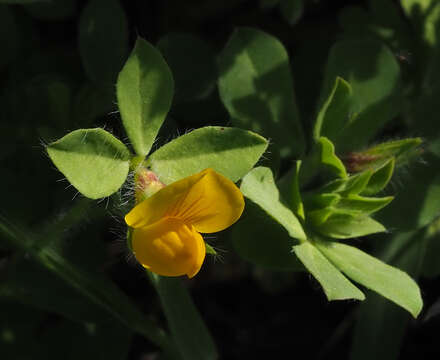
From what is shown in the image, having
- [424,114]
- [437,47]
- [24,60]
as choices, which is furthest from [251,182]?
[24,60]

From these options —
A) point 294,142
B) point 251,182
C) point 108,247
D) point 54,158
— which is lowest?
point 108,247

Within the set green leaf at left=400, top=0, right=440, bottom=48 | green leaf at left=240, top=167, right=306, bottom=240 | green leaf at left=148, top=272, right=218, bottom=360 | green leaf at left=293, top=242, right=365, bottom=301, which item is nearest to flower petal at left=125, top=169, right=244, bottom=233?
green leaf at left=240, top=167, right=306, bottom=240

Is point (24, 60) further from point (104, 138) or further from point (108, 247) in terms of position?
point (104, 138)

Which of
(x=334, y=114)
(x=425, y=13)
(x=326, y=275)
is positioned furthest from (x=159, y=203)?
(x=425, y=13)

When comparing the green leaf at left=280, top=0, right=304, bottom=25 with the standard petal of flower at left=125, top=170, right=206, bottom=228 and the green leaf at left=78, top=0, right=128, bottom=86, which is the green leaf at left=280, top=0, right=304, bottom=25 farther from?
the standard petal of flower at left=125, top=170, right=206, bottom=228

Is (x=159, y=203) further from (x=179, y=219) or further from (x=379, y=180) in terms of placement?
(x=379, y=180)

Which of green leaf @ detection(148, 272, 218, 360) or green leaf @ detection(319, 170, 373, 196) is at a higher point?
green leaf @ detection(319, 170, 373, 196)

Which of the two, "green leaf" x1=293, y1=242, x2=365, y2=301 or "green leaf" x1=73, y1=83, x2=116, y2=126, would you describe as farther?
"green leaf" x1=73, y1=83, x2=116, y2=126
